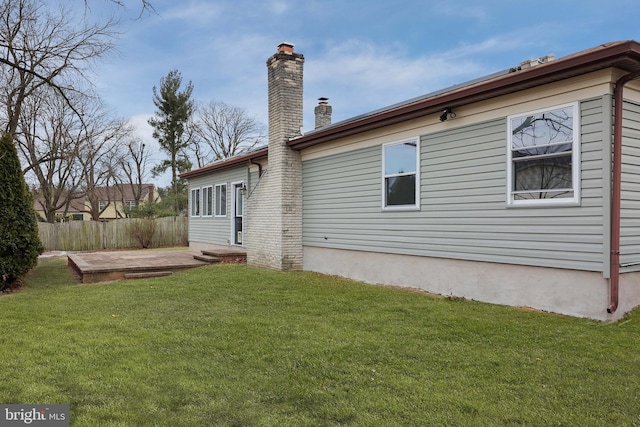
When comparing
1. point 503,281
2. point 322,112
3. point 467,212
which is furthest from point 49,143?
point 503,281

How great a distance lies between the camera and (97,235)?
2016 cm

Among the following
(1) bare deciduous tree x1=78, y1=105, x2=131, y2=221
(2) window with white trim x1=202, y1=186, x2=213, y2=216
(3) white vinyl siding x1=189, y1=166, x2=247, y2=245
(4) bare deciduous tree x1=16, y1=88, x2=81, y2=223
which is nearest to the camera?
(3) white vinyl siding x1=189, y1=166, x2=247, y2=245

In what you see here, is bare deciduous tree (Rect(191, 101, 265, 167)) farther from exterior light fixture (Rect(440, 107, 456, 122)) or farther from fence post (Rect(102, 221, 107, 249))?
exterior light fixture (Rect(440, 107, 456, 122))

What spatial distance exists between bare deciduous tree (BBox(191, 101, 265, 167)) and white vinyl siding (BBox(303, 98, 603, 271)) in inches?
1092

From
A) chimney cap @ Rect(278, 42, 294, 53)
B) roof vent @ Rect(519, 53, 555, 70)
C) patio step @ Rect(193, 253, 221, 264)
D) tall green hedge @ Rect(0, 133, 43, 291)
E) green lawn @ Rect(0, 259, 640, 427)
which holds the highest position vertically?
chimney cap @ Rect(278, 42, 294, 53)

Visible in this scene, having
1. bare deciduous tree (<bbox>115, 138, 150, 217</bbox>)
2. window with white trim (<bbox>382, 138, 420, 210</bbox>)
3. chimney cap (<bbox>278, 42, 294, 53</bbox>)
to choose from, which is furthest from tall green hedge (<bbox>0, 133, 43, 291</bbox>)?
bare deciduous tree (<bbox>115, 138, 150, 217</bbox>)

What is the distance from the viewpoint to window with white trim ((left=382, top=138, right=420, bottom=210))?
7.77m

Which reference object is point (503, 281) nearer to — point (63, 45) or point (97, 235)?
point (63, 45)

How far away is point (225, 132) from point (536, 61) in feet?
109

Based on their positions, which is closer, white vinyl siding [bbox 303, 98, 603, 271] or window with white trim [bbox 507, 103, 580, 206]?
white vinyl siding [bbox 303, 98, 603, 271]

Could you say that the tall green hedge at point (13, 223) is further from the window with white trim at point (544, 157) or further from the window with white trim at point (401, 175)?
the window with white trim at point (544, 157)

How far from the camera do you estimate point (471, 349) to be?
4301mm

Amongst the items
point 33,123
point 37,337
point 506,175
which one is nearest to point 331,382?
point 37,337

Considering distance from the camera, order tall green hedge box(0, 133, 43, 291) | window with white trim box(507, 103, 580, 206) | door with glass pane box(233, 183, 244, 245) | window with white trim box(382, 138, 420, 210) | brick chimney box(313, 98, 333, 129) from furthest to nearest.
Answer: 1. door with glass pane box(233, 183, 244, 245)
2. brick chimney box(313, 98, 333, 129)
3. tall green hedge box(0, 133, 43, 291)
4. window with white trim box(382, 138, 420, 210)
5. window with white trim box(507, 103, 580, 206)
